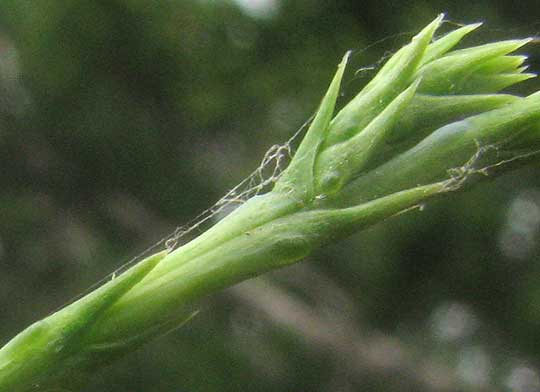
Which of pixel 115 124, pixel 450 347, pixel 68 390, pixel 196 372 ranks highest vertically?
pixel 115 124

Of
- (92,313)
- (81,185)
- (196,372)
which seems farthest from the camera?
(81,185)

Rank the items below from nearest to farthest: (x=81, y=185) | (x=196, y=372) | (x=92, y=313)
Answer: (x=92, y=313) → (x=196, y=372) → (x=81, y=185)

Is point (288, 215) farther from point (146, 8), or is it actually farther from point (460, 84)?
point (146, 8)

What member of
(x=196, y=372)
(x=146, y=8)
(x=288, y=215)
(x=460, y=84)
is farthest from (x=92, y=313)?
(x=146, y=8)

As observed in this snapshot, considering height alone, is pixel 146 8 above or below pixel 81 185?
above

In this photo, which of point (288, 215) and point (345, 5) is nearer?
point (288, 215)

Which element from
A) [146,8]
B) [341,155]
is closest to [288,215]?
[341,155]
